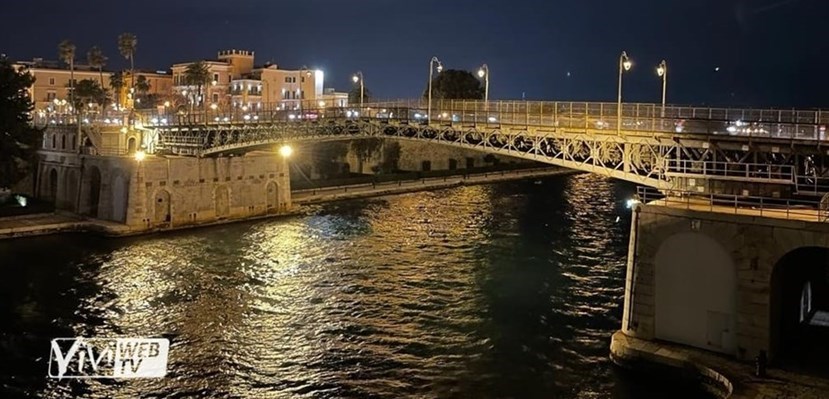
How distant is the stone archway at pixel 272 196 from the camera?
65.4 metres

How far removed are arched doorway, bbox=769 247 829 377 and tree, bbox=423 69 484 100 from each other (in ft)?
264

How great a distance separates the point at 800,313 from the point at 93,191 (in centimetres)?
5348

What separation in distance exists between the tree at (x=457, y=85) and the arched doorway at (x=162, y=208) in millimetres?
56319

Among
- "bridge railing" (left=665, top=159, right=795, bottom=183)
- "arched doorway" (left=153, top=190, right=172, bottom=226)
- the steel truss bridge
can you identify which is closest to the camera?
the steel truss bridge

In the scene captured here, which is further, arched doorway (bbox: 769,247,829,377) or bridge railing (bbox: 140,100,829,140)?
bridge railing (bbox: 140,100,829,140)

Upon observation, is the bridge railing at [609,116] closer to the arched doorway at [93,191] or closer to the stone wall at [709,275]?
the stone wall at [709,275]

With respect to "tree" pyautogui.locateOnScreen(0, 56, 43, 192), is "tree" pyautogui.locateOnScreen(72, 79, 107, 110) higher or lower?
higher

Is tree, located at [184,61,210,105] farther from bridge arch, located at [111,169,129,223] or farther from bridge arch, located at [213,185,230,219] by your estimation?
bridge arch, located at [111,169,129,223]

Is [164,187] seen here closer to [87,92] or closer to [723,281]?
[723,281]

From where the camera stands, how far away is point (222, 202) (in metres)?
62.2

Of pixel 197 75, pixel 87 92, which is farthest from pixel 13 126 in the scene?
pixel 197 75

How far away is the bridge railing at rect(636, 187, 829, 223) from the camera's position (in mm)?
25234

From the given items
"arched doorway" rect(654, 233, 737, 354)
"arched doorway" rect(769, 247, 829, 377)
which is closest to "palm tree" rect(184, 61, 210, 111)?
"arched doorway" rect(654, 233, 737, 354)

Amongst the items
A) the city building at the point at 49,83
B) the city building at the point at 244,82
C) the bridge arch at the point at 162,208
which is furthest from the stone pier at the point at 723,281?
the city building at the point at 49,83
